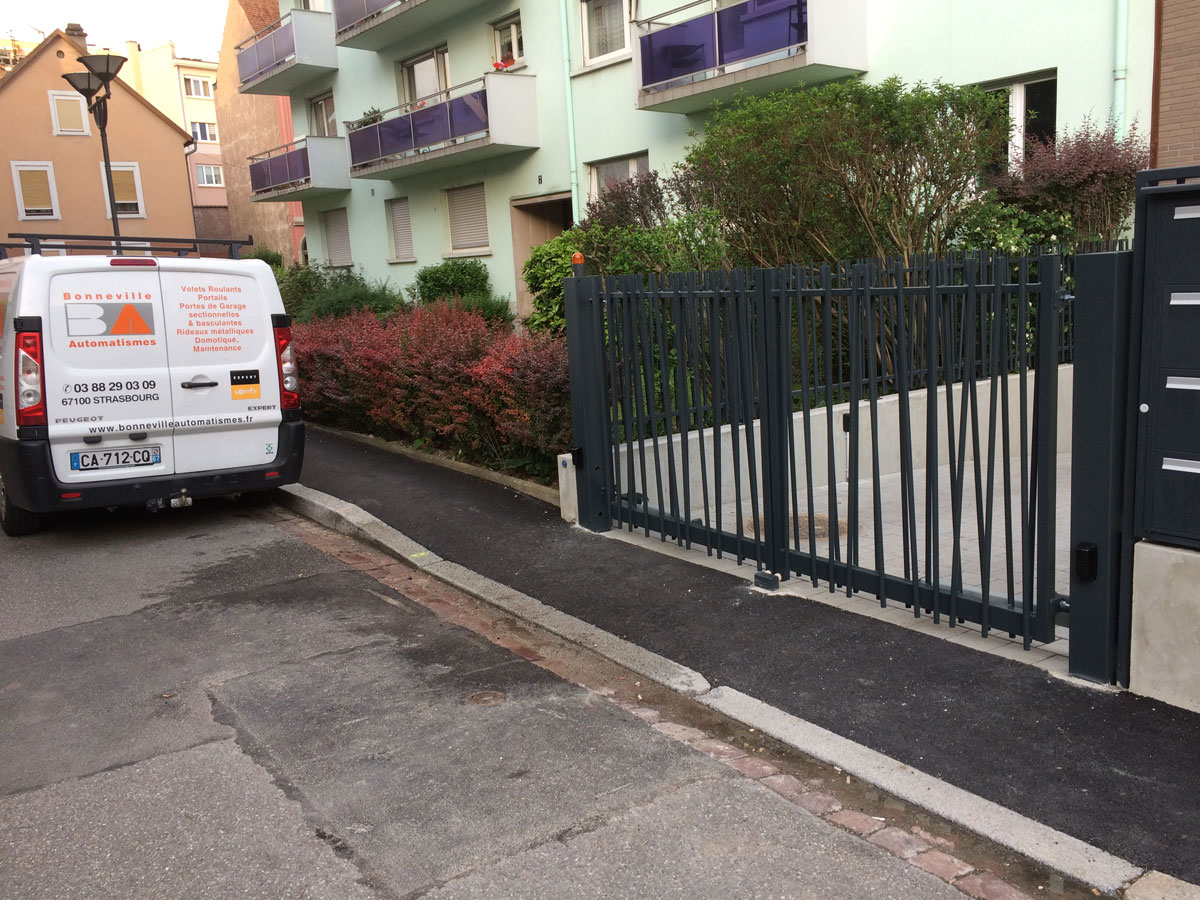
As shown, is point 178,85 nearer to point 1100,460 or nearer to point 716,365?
point 716,365

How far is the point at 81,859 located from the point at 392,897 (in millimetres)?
1112

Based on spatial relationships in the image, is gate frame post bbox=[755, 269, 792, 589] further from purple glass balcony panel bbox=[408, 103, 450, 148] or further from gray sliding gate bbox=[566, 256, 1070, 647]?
purple glass balcony panel bbox=[408, 103, 450, 148]

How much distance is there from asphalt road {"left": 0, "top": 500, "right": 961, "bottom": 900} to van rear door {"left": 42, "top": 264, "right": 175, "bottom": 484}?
62.3 inches

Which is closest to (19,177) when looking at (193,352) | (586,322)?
(193,352)

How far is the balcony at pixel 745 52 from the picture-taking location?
13.0m

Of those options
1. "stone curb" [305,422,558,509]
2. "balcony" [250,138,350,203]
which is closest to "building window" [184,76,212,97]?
"balcony" [250,138,350,203]

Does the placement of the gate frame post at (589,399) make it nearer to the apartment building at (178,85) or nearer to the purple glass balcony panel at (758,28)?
the purple glass balcony panel at (758,28)

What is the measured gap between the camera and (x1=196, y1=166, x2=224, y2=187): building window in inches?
2040

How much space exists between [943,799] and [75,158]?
133 feet

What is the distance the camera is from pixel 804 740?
399 cm

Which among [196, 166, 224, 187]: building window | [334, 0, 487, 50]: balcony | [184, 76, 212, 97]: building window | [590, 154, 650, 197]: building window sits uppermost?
[184, 76, 212, 97]: building window

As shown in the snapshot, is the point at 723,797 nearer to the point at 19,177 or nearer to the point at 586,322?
the point at 586,322

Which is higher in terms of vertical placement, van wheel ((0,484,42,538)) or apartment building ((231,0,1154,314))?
apartment building ((231,0,1154,314))

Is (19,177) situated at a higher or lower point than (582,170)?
higher
